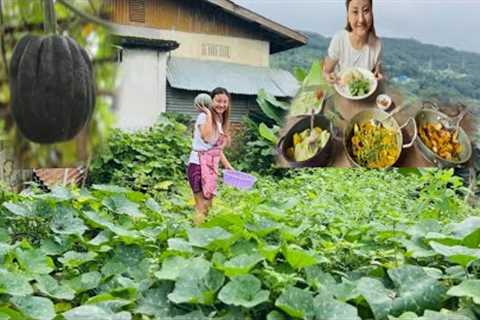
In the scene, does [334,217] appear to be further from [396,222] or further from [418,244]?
[418,244]

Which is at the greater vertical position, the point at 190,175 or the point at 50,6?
the point at 50,6

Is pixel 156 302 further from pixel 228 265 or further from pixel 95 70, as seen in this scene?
pixel 95 70

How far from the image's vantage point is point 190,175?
2.20 m

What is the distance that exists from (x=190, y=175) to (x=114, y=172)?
1.78ft

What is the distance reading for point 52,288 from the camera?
121cm

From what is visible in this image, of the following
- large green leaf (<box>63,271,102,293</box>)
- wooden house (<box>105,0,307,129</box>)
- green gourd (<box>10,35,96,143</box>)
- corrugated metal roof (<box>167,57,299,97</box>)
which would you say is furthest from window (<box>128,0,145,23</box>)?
large green leaf (<box>63,271,102,293</box>)

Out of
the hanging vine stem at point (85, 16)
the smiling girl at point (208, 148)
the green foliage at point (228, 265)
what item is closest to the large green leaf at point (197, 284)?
the green foliage at point (228, 265)

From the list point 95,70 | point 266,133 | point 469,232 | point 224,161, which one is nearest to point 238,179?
point 224,161

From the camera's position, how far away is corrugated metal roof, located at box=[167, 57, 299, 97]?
2.29 metres

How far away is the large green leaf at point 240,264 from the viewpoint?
3.65 feet

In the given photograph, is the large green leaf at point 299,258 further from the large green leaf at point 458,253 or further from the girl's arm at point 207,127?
the girl's arm at point 207,127

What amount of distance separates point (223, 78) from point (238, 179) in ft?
1.06

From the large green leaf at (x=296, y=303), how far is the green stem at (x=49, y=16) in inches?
23.8

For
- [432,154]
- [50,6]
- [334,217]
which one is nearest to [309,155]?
[432,154]
